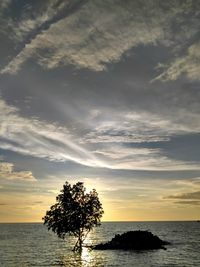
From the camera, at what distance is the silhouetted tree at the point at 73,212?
8594 centimetres

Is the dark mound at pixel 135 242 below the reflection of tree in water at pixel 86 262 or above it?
above

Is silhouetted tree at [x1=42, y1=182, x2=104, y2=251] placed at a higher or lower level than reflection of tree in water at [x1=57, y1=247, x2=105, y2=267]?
higher

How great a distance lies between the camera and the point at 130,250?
3816 inches

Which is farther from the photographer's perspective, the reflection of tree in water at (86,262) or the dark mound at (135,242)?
the dark mound at (135,242)

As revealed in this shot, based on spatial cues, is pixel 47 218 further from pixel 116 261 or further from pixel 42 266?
pixel 116 261

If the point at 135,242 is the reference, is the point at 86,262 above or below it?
below

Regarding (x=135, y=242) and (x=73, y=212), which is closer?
(x=73, y=212)

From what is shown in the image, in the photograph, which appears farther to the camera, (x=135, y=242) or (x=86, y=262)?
(x=135, y=242)

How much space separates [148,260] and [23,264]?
27.4 meters

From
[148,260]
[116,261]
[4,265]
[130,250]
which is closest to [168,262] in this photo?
[148,260]

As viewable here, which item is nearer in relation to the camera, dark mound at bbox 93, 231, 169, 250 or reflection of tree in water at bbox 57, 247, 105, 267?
reflection of tree in water at bbox 57, 247, 105, 267

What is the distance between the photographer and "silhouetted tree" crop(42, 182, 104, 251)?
282 feet

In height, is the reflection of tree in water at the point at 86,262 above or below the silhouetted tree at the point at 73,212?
below

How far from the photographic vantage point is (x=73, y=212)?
86.7 meters
